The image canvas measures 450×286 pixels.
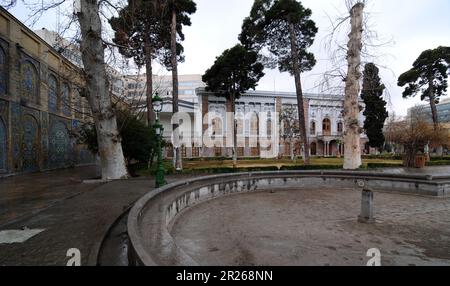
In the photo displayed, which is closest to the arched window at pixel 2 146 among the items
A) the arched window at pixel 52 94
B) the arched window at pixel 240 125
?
the arched window at pixel 52 94

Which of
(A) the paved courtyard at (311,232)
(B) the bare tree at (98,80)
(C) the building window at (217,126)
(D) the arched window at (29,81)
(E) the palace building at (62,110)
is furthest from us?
(C) the building window at (217,126)

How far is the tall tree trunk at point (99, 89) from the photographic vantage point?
31.6ft

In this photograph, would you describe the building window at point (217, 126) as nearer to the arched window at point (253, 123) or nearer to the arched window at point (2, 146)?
the arched window at point (253, 123)

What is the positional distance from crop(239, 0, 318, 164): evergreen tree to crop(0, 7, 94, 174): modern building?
1385cm

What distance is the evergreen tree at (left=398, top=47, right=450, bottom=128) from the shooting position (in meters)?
28.4

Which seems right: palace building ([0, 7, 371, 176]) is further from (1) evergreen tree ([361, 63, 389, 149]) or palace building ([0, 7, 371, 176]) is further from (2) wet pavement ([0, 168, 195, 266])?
(1) evergreen tree ([361, 63, 389, 149])

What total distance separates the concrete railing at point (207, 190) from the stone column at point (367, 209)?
72 cm

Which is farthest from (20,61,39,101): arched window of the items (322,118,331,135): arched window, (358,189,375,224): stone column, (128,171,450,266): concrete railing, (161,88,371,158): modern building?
(322,118,331,135): arched window

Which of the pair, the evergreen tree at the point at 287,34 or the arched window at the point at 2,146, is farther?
the evergreen tree at the point at 287,34

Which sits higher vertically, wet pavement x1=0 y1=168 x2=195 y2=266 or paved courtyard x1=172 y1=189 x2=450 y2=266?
wet pavement x1=0 y1=168 x2=195 y2=266

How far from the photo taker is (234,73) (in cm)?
2795

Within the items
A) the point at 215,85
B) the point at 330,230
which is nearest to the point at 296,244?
the point at 330,230

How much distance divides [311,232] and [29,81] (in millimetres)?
18186
